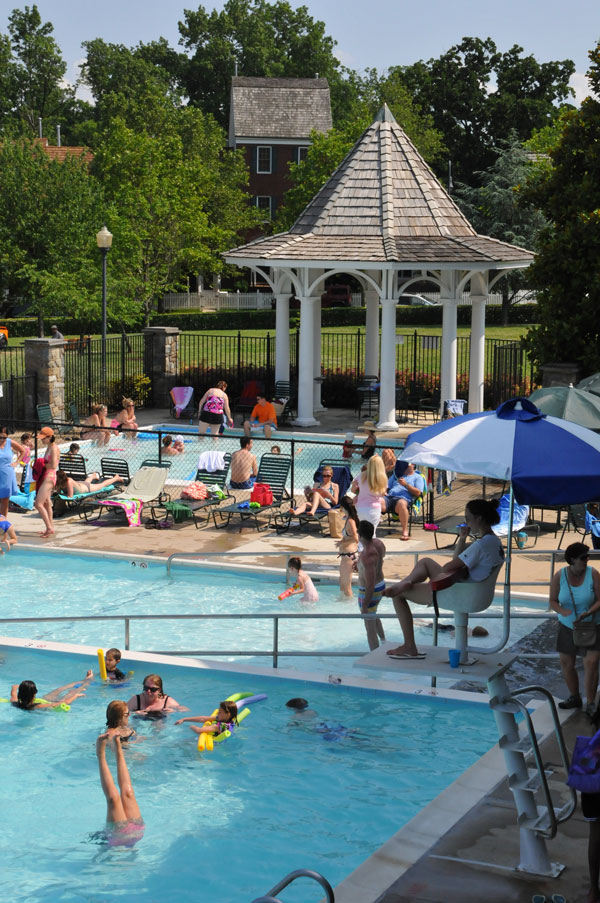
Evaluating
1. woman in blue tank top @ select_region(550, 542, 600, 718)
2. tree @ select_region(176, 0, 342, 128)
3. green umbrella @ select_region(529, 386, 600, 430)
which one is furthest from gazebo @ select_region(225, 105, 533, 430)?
tree @ select_region(176, 0, 342, 128)

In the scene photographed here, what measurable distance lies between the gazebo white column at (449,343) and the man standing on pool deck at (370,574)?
14.2 metres

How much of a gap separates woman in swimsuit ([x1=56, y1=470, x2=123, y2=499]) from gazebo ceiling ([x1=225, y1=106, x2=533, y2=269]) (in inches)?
304

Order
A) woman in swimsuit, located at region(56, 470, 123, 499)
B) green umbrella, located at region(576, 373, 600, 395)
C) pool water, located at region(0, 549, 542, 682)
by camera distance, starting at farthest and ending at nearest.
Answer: woman in swimsuit, located at region(56, 470, 123, 499)
green umbrella, located at region(576, 373, 600, 395)
pool water, located at region(0, 549, 542, 682)

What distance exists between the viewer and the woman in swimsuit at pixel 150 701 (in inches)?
488

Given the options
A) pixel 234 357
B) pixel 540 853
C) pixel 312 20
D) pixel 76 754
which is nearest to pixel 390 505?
pixel 76 754

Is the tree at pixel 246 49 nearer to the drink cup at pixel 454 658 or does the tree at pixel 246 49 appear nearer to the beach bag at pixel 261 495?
the beach bag at pixel 261 495

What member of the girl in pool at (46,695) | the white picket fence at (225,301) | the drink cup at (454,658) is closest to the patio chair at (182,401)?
the girl in pool at (46,695)

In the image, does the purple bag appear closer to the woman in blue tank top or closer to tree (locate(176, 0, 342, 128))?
the woman in blue tank top

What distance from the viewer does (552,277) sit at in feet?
75.3

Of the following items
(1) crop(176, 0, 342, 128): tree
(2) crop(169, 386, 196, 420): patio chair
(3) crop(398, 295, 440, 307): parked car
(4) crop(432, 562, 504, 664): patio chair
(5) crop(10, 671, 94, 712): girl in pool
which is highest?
(1) crop(176, 0, 342, 128): tree

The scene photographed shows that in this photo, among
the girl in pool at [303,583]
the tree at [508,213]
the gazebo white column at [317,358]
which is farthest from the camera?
the tree at [508,213]

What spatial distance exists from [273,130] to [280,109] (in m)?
1.94

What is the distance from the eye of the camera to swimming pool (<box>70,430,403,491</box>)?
79.0 feet

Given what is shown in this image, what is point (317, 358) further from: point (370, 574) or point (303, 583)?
point (370, 574)
